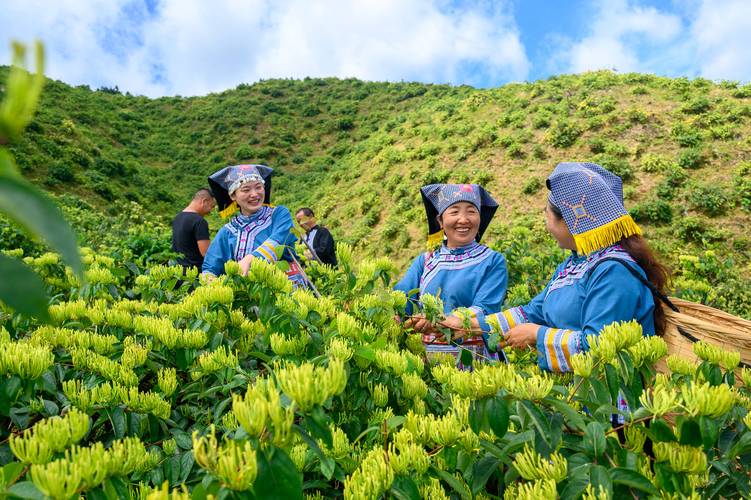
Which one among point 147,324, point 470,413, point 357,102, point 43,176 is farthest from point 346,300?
point 357,102

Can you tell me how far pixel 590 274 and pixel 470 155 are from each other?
13.6m

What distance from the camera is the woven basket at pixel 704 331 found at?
1.52m

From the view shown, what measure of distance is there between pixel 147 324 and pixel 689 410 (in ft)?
4.45

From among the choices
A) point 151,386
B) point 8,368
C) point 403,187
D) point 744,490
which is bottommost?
point 744,490

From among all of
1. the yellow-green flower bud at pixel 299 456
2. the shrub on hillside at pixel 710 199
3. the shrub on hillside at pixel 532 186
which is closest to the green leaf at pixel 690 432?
the yellow-green flower bud at pixel 299 456

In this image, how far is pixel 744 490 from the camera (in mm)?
929

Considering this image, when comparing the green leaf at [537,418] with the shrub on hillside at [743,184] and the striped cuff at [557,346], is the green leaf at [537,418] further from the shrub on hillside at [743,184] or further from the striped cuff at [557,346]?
the shrub on hillside at [743,184]

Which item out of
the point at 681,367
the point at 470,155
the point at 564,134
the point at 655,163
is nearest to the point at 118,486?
the point at 681,367

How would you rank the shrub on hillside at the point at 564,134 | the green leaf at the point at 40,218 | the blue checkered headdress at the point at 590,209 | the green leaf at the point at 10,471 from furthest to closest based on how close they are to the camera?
the shrub on hillside at the point at 564,134, the blue checkered headdress at the point at 590,209, the green leaf at the point at 10,471, the green leaf at the point at 40,218

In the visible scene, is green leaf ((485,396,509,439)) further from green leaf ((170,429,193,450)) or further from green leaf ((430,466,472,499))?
green leaf ((170,429,193,450))

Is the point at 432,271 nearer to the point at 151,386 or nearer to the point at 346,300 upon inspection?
the point at 346,300

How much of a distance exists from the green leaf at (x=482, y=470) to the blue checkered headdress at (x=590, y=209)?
124 centimetres

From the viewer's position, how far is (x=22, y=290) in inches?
12.6

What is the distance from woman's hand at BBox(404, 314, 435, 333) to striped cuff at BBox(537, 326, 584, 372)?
0.44m
